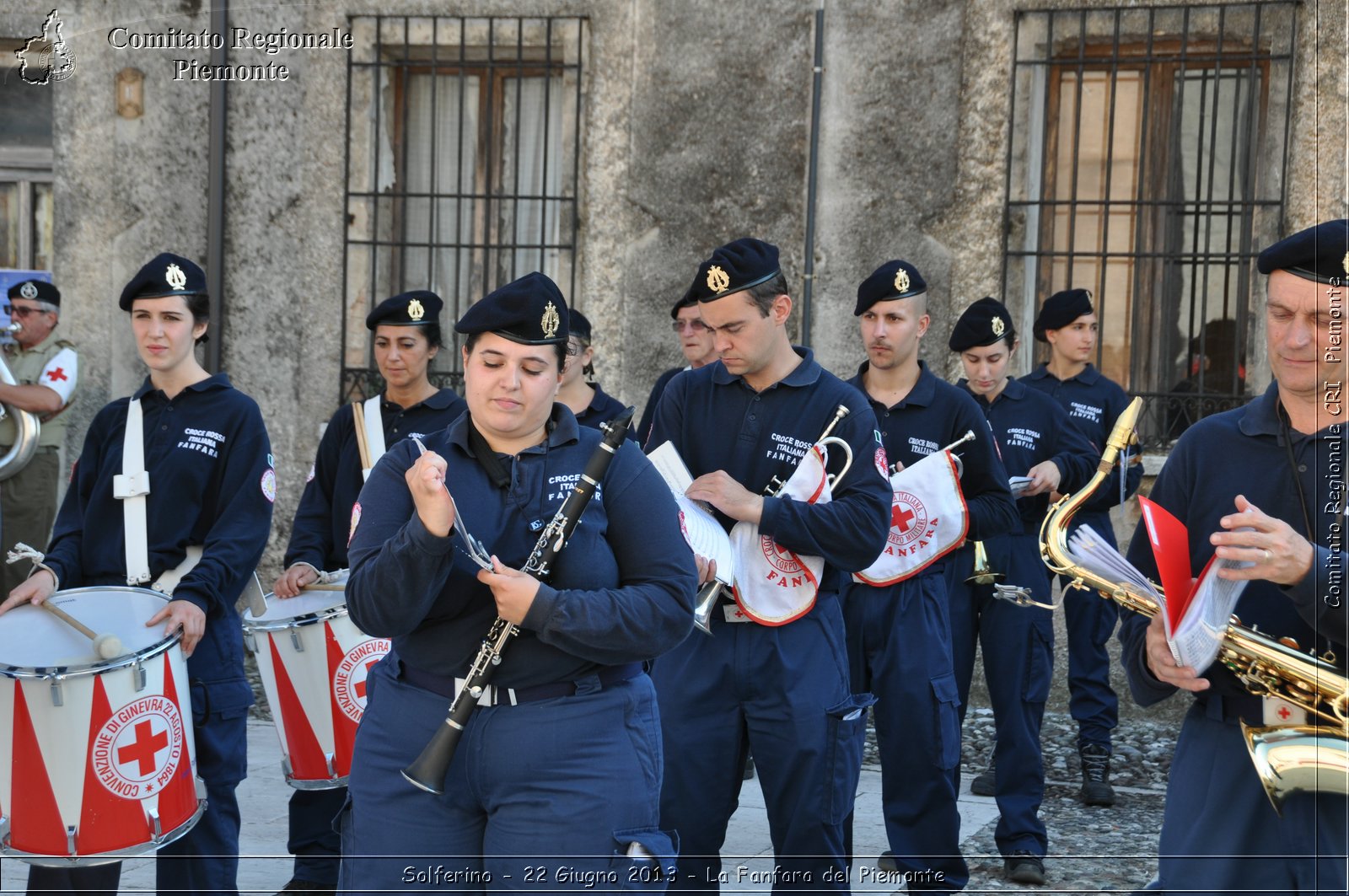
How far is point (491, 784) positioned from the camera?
2.94m

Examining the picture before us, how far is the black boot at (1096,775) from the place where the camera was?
21.9ft

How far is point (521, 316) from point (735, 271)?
4.11 feet

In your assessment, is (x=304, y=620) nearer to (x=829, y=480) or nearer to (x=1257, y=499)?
(x=829, y=480)

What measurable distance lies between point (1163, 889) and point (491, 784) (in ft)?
4.82

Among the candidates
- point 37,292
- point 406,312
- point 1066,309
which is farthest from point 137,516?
point 37,292

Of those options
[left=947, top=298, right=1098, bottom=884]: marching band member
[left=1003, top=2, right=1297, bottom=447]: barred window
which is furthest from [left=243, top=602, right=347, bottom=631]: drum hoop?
[left=1003, top=2, right=1297, bottom=447]: barred window

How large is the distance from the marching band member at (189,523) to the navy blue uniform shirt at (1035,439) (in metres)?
3.52

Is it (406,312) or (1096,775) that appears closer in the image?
(406,312)

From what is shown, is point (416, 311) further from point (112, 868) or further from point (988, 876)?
point (988, 876)

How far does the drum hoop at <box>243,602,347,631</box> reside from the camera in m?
4.78

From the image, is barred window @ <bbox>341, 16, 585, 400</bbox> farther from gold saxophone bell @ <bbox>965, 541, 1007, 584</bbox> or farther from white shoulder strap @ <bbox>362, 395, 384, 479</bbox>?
gold saxophone bell @ <bbox>965, 541, 1007, 584</bbox>

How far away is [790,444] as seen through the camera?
4.29 m

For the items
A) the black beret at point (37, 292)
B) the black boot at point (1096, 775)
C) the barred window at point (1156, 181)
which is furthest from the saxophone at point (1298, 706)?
the black beret at point (37, 292)

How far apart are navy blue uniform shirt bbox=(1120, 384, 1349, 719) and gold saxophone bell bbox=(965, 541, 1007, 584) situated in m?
2.58
